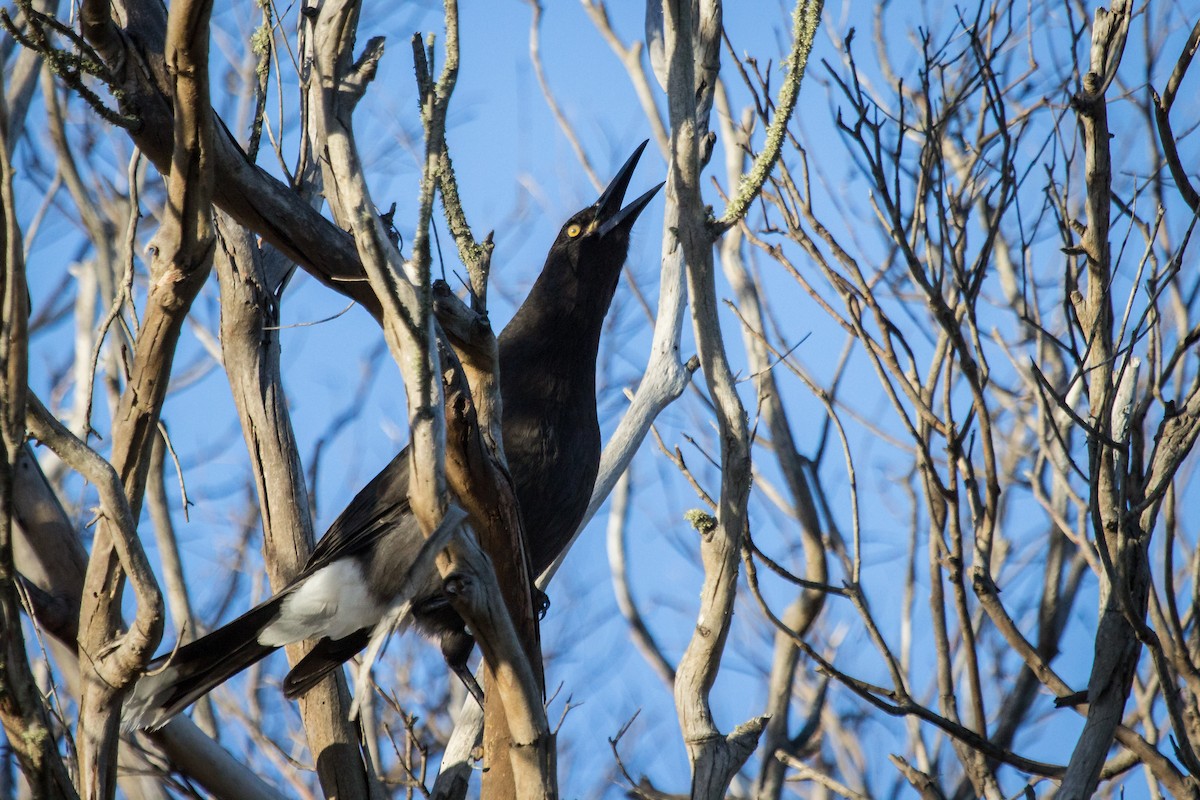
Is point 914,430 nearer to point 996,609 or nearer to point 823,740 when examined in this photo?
point 996,609

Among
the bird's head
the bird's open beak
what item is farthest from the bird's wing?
the bird's open beak

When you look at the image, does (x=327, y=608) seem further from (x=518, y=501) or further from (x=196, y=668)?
(x=518, y=501)

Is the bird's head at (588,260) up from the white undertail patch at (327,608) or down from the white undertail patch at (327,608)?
up

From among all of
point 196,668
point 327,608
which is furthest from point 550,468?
point 196,668

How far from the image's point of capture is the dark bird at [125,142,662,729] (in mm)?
2729

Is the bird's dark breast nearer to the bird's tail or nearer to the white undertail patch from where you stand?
→ the white undertail patch

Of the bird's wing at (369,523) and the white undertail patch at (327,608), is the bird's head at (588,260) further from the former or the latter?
the white undertail patch at (327,608)

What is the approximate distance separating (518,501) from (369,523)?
729 millimetres

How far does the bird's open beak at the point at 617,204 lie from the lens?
396 cm

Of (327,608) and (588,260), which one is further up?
(588,260)

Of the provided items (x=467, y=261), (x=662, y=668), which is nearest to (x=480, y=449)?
(x=467, y=261)

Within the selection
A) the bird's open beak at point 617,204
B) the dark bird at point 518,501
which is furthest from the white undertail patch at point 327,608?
the bird's open beak at point 617,204

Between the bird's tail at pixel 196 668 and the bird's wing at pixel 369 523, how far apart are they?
0.61 ft

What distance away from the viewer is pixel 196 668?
8.59 feet
